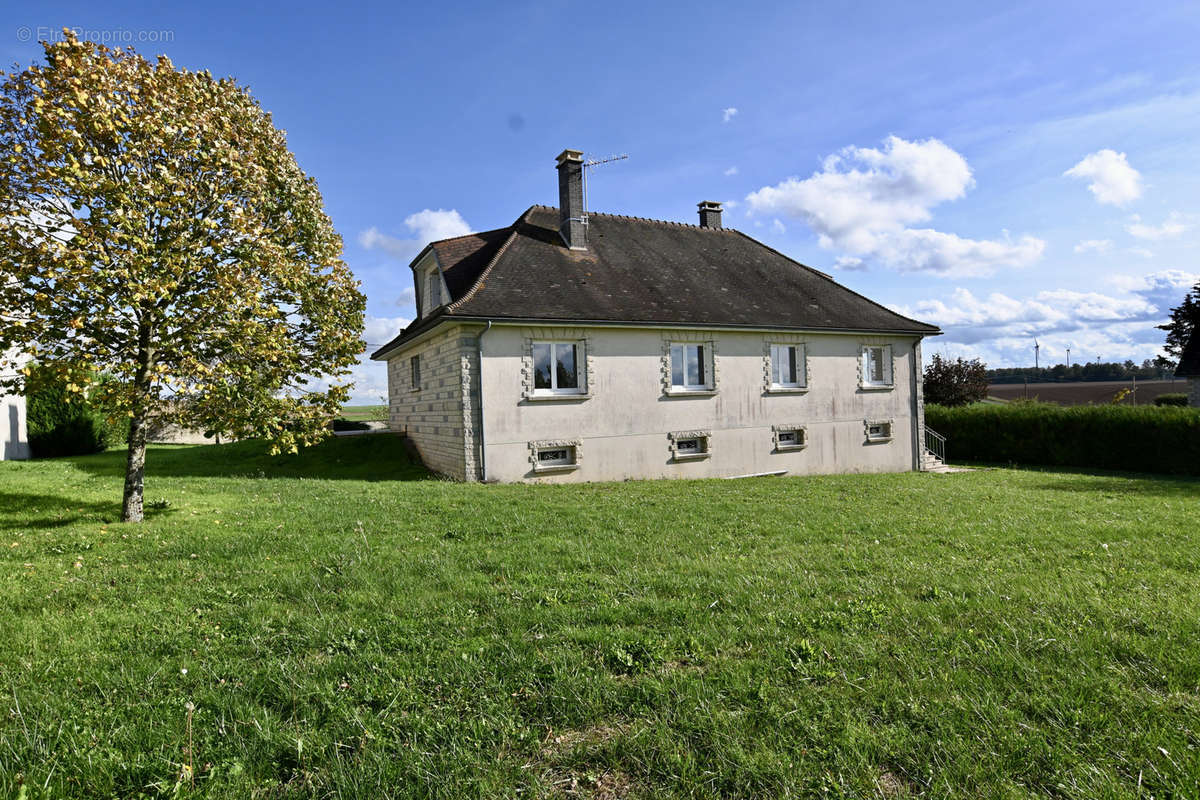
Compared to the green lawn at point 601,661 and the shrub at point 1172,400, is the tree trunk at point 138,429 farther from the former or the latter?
the shrub at point 1172,400

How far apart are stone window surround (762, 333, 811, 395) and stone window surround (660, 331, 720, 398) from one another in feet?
5.62

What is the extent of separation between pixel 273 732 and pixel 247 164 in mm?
8400

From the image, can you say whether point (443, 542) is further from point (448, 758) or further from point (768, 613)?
point (448, 758)

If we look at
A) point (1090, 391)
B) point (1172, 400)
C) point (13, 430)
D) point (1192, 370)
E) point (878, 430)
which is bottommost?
point (878, 430)

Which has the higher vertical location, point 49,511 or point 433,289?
point 433,289

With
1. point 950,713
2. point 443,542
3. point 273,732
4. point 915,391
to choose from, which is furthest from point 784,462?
point 273,732

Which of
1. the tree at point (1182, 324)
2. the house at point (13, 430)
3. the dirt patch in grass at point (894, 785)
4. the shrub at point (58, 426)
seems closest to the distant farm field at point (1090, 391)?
the tree at point (1182, 324)

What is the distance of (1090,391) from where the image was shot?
66625 mm

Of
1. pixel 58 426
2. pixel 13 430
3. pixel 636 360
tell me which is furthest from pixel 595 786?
pixel 58 426

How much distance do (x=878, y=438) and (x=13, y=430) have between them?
91.3 feet

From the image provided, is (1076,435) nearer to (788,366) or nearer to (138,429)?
(788,366)

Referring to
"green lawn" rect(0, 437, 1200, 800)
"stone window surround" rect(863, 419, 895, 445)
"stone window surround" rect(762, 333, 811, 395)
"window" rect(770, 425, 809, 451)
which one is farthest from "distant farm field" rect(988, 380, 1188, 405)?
"green lawn" rect(0, 437, 1200, 800)

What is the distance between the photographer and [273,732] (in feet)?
10.4

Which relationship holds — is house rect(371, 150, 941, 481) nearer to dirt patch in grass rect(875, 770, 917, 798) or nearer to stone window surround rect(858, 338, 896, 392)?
stone window surround rect(858, 338, 896, 392)
